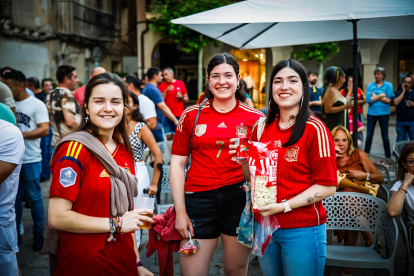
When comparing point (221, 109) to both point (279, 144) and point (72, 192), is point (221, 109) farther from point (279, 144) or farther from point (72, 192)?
point (72, 192)

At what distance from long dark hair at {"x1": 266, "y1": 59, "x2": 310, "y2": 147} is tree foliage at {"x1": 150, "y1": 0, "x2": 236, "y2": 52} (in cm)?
1422

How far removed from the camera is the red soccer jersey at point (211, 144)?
8.32 feet

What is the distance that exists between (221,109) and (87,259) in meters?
1.33

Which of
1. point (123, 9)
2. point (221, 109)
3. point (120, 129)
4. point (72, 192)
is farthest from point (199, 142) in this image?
point (123, 9)

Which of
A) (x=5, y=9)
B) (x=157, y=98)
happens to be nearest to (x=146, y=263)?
(x=157, y=98)

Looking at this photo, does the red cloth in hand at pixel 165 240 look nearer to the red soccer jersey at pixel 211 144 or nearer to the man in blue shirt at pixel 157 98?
the red soccer jersey at pixel 211 144

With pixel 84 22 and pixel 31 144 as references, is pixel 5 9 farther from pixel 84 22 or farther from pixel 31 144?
pixel 31 144

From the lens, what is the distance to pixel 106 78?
2.09 m

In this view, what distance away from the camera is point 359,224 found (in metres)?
3.33

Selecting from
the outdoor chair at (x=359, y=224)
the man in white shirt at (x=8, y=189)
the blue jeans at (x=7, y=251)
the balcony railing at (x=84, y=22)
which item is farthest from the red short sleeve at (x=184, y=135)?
the balcony railing at (x=84, y=22)

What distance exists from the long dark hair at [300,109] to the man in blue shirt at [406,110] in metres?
7.01

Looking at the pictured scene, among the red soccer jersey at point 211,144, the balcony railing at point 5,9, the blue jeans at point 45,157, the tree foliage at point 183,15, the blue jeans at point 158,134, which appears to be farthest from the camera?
the tree foliage at point 183,15

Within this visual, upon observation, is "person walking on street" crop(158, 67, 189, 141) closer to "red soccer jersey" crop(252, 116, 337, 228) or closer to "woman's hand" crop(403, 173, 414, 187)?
"woman's hand" crop(403, 173, 414, 187)

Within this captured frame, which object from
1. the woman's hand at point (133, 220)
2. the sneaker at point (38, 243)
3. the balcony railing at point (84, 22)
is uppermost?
the balcony railing at point (84, 22)
